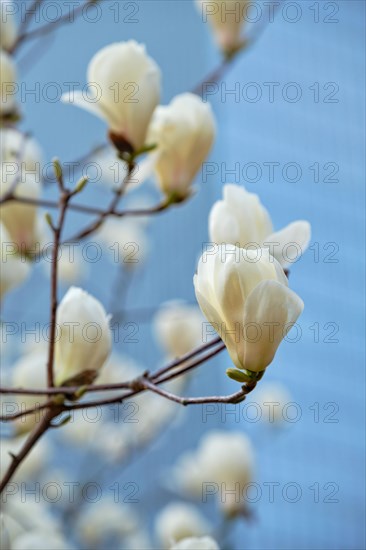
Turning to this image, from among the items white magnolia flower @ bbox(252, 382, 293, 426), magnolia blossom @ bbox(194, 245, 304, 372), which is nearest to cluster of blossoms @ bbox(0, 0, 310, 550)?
magnolia blossom @ bbox(194, 245, 304, 372)

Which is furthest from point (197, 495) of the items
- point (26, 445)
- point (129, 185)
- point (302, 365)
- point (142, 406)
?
point (302, 365)

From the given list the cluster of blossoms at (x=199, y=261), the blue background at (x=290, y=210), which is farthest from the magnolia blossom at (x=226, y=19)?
the blue background at (x=290, y=210)

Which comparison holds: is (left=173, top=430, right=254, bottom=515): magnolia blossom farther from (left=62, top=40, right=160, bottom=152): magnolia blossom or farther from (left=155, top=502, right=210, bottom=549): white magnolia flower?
(left=62, top=40, right=160, bottom=152): magnolia blossom

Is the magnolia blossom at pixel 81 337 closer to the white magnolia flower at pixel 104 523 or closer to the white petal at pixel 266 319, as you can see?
the white petal at pixel 266 319

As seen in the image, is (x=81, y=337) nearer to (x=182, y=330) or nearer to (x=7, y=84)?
(x=7, y=84)

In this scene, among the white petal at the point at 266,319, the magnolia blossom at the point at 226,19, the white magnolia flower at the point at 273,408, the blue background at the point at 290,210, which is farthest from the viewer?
the blue background at the point at 290,210
